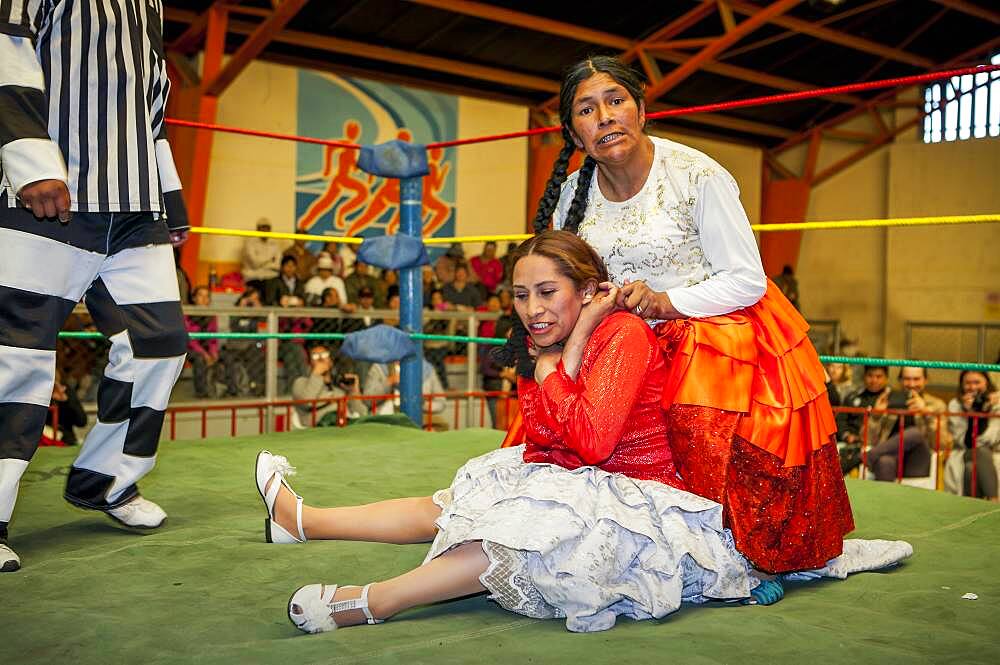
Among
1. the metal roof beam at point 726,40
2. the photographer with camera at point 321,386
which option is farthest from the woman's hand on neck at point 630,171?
the metal roof beam at point 726,40

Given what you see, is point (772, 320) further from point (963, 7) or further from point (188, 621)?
point (963, 7)

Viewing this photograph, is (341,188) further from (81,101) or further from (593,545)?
(593,545)

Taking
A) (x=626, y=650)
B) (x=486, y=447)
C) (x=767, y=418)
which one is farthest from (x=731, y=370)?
(x=486, y=447)

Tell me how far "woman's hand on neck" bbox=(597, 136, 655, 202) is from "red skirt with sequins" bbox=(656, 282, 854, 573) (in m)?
0.28

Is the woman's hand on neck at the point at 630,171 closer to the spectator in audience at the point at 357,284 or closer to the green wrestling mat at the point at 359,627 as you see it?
the green wrestling mat at the point at 359,627

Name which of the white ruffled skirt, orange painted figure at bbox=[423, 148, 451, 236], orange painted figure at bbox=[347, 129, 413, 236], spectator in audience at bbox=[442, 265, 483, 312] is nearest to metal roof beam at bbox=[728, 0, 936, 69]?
orange painted figure at bbox=[423, 148, 451, 236]

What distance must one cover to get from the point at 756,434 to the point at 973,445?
103 inches

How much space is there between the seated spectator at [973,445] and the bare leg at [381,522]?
2680 mm

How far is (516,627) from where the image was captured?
1354 mm

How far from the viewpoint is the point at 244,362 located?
5.24 meters

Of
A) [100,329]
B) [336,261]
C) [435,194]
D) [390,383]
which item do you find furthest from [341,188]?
[100,329]

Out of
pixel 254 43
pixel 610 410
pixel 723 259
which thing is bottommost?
pixel 610 410

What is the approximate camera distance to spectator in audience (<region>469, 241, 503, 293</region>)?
8.77 metres

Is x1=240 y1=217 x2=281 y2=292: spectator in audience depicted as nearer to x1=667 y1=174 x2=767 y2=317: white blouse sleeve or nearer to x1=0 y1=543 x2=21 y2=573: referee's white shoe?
x1=0 y1=543 x2=21 y2=573: referee's white shoe
